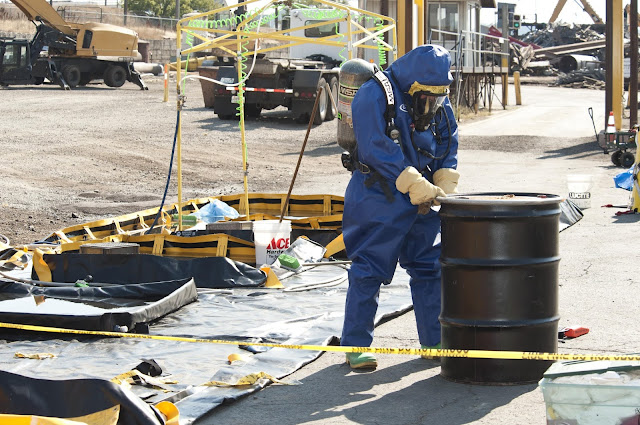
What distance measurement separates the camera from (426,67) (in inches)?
205

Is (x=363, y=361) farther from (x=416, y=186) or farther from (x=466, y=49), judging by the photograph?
(x=466, y=49)

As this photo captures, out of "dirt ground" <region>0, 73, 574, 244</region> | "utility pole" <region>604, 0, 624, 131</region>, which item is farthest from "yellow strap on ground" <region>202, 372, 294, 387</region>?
"utility pole" <region>604, 0, 624, 131</region>

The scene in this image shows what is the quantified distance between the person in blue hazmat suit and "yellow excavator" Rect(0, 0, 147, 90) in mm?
28787

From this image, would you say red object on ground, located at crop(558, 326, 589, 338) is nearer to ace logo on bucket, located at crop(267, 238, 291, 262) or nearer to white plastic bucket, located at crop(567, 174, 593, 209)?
ace logo on bucket, located at crop(267, 238, 291, 262)

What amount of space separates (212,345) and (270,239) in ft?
9.23

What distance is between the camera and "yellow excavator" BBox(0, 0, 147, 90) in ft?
106

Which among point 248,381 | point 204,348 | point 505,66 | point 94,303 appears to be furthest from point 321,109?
point 248,381

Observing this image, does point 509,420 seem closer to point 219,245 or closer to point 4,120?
point 219,245

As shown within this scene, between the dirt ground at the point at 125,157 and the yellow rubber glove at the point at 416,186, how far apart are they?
648 centimetres

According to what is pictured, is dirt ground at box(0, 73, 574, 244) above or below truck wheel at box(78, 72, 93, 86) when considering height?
below

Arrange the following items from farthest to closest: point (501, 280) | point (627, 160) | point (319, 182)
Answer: point (627, 160) < point (319, 182) < point (501, 280)

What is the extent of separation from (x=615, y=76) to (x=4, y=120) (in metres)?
14.1

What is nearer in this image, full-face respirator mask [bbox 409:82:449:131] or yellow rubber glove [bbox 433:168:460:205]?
full-face respirator mask [bbox 409:82:449:131]

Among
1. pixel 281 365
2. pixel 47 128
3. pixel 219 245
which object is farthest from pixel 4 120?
pixel 281 365
